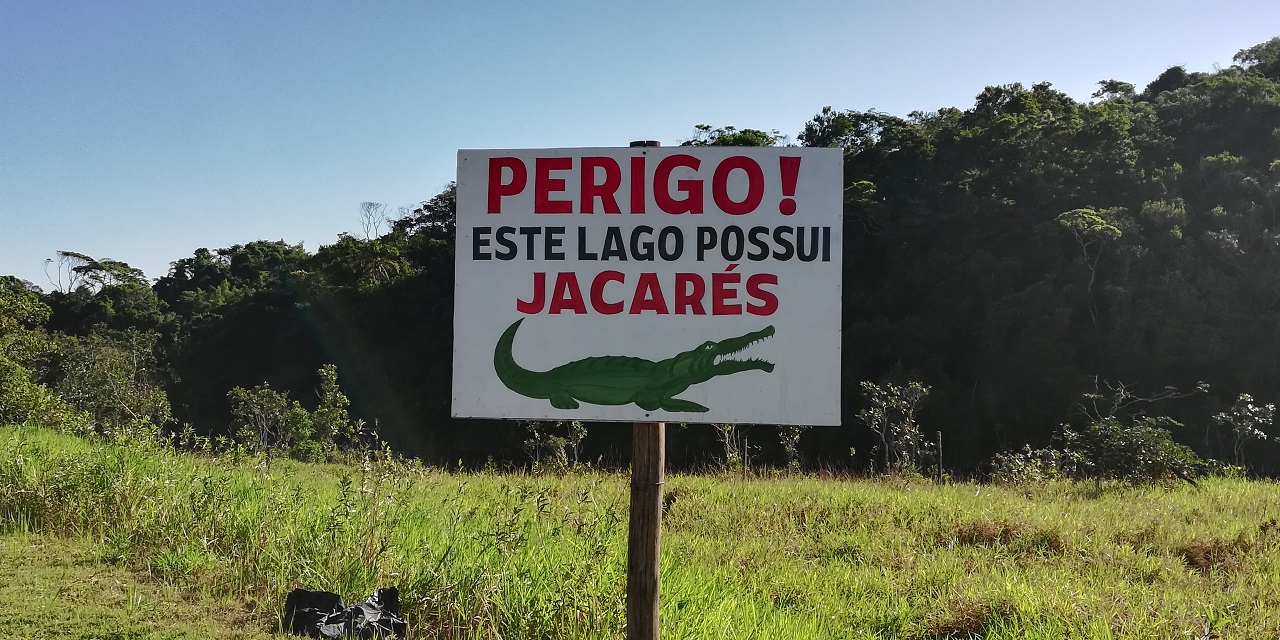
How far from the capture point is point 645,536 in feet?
9.82

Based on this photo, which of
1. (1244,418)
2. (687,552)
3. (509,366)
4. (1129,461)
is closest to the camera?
(509,366)

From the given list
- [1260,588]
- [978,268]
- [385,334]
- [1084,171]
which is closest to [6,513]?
[1260,588]

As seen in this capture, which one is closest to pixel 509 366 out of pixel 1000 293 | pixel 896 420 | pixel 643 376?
pixel 643 376

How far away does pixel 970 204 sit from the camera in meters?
30.3

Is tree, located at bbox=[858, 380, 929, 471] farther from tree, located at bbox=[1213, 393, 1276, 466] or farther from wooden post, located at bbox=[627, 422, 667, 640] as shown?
wooden post, located at bbox=[627, 422, 667, 640]

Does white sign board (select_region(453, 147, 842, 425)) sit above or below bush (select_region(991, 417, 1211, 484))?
above

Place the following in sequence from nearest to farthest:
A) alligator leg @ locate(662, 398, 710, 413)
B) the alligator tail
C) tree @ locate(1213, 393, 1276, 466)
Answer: alligator leg @ locate(662, 398, 710, 413) → the alligator tail → tree @ locate(1213, 393, 1276, 466)

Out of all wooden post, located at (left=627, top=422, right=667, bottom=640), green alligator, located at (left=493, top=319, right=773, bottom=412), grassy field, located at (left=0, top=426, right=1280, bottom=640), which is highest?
green alligator, located at (left=493, top=319, right=773, bottom=412)

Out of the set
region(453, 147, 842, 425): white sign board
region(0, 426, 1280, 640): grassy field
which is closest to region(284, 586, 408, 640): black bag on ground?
region(0, 426, 1280, 640): grassy field

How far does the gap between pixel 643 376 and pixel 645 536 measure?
0.53 meters

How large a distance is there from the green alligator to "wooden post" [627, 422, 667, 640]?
0.37ft

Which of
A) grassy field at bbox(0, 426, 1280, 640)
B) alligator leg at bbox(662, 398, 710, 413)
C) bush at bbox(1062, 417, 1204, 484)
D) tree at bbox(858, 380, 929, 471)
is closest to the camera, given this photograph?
alligator leg at bbox(662, 398, 710, 413)

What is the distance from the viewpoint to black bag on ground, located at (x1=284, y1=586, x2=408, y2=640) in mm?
3340

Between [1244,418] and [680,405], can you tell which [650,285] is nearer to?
[680,405]
